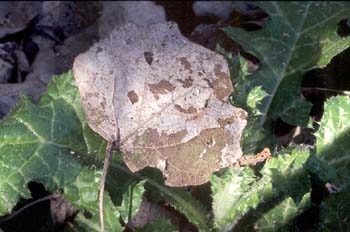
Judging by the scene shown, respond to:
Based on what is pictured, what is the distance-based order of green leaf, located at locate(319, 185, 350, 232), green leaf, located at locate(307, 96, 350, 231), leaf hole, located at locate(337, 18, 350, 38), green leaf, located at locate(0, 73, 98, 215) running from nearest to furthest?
green leaf, located at locate(0, 73, 98, 215)
green leaf, located at locate(319, 185, 350, 232)
green leaf, located at locate(307, 96, 350, 231)
leaf hole, located at locate(337, 18, 350, 38)

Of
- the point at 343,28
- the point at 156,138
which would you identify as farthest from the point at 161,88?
the point at 343,28

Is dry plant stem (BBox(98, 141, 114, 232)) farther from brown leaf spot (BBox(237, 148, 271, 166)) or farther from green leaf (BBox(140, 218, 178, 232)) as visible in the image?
brown leaf spot (BBox(237, 148, 271, 166))

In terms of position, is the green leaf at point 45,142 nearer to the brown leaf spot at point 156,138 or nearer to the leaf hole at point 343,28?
the brown leaf spot at point 156,138

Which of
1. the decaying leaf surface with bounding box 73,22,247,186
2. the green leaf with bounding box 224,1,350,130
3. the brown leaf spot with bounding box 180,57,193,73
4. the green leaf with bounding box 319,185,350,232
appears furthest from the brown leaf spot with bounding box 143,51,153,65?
the green leaf with bounding box 319,185,350,232

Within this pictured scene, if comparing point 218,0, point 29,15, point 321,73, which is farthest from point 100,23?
point 321,73

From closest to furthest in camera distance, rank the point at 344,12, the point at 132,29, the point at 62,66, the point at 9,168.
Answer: the point at 9,168 < the point at 132,29 < the point at 344,12 < the point at 62,66

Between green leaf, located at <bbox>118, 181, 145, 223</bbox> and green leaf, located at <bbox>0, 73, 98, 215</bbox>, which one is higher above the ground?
green leaf, located at <bbox>0, 73, 98, 215</bbox>

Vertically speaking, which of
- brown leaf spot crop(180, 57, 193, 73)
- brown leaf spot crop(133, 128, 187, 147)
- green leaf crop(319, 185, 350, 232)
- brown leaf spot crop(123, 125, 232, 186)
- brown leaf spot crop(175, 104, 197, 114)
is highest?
brown leaf spot crop(180, 57, 193, 73)

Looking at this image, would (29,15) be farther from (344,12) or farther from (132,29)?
(344,12)
